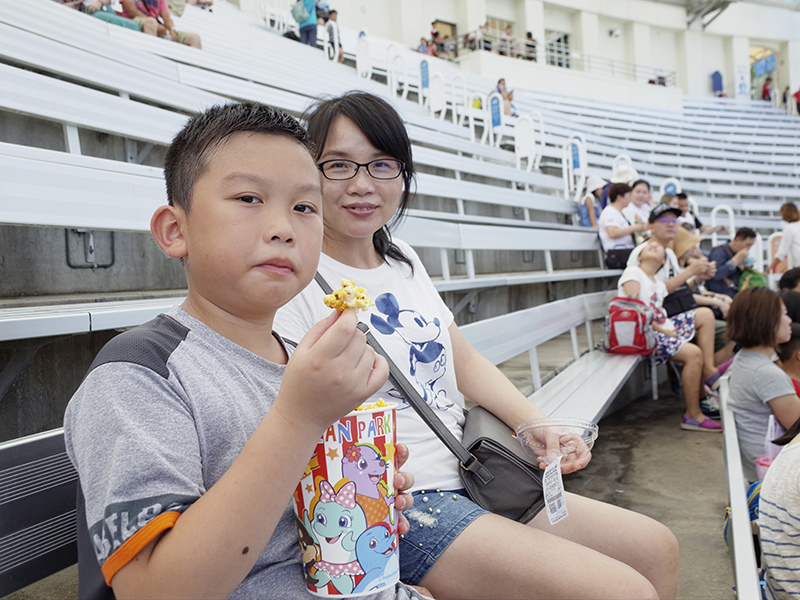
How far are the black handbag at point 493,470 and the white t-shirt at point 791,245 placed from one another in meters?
6.47

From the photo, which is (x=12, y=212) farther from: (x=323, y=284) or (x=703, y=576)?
(x=703, y=576)

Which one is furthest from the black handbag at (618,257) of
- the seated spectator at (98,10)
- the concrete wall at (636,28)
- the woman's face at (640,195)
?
the concrete wall at (636,28)

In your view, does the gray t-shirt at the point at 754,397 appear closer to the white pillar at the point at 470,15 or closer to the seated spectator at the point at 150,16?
the seated spectator at the point at 150,16

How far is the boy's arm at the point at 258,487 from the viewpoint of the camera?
61 cm

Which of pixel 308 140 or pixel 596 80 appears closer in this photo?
pixel 308 140

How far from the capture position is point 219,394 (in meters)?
0.75

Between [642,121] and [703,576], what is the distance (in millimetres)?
15076

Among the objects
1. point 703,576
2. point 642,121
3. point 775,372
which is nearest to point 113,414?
point 703,576

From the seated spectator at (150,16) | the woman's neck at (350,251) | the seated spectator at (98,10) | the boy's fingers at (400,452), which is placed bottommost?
the boy's fingers at (400,452)

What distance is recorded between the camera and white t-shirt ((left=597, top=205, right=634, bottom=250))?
582 centimetres

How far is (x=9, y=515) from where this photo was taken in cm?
84

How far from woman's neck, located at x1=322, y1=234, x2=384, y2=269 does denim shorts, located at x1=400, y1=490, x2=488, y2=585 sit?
1.81ft

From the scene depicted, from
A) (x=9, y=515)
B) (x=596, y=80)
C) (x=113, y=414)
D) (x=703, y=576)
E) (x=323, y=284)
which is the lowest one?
(x=703, y=576)

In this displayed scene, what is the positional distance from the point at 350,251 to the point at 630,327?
2.96 m
